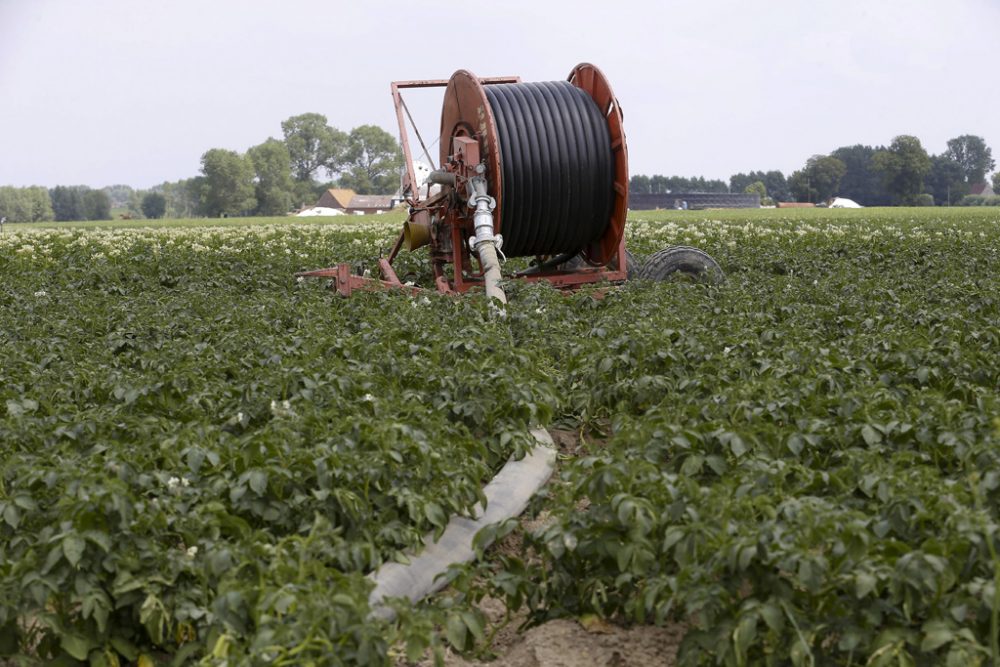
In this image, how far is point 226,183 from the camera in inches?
4067

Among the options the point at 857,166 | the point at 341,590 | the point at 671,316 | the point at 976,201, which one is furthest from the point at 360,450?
the point at 857,166

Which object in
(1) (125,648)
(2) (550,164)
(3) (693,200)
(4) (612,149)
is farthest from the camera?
(3) (693,200)

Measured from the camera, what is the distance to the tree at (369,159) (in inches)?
4791

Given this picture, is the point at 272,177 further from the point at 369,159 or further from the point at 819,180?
the point at 819,180

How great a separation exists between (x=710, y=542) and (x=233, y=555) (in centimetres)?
152

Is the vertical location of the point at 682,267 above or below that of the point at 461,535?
above

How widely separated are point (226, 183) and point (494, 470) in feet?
334

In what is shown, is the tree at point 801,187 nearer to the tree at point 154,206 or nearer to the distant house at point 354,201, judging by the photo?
the distant house at point 354,201

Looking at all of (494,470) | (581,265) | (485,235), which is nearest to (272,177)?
(581,265)

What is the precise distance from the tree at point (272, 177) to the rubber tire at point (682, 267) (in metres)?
101

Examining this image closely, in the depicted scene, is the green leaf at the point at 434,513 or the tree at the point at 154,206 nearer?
the green leaf at the point at 434,513

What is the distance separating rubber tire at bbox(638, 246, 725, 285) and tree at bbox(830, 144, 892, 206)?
354 ft

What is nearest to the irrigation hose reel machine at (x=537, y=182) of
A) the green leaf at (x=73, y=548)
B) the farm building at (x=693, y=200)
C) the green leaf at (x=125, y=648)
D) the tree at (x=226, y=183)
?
the green leaf at (x=125, y=648)

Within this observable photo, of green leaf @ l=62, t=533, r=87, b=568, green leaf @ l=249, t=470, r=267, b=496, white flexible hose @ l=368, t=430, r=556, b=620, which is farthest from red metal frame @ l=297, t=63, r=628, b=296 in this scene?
green leaf @ l=62, t=533, r=87, b=568
